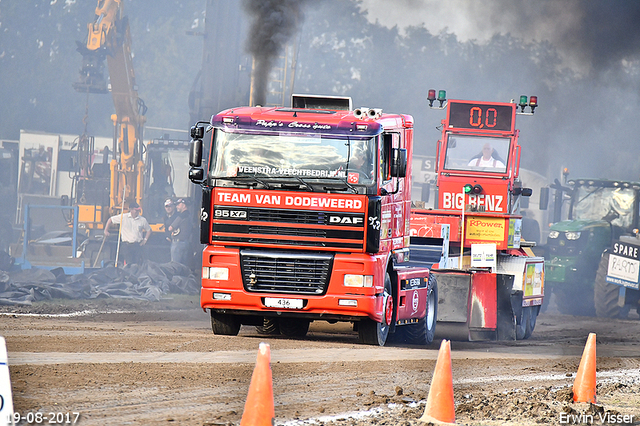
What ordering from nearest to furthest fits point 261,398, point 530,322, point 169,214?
1. point 261,398
2. point 530,322
3. point 169,214

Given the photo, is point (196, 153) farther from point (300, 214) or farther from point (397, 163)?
point (397, 163)

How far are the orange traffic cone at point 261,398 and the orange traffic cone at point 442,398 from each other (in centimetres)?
158

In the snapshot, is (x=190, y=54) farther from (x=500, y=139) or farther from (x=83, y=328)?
(x=83, y=328)

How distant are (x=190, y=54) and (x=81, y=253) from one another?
1921 inches

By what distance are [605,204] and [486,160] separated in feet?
23.6

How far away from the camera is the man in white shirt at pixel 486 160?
20172 mm

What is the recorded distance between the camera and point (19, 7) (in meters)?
69.9

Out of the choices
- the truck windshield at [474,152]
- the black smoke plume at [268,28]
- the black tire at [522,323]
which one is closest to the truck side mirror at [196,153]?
the black smoke plume at [268,28]

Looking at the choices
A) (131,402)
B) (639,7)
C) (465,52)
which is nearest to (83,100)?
(465,52)

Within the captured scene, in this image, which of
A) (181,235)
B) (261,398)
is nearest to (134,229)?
(181,235)

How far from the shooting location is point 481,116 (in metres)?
20.5

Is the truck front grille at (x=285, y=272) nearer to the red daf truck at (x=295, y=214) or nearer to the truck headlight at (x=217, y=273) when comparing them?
the red daf truck at (x=295, y=214)

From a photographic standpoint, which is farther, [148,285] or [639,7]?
[639,7]

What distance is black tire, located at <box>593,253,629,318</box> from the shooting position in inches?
941
